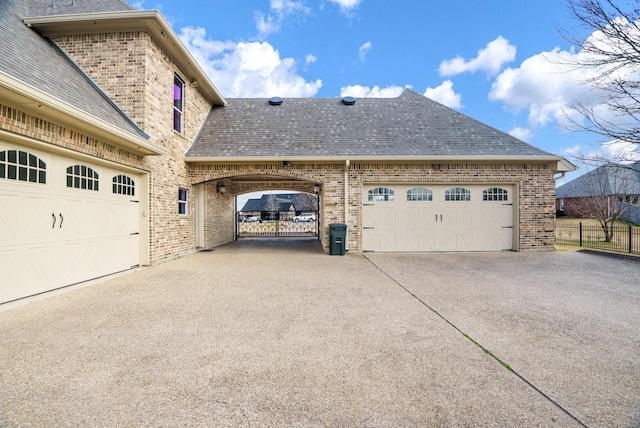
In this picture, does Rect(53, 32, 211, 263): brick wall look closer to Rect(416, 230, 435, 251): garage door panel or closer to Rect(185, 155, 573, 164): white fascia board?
Rect(185, 155, 573, 164): white fascia board

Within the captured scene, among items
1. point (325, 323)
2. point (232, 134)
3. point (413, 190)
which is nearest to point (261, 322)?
point (325, 323)

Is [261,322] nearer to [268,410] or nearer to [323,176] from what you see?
[268,410]

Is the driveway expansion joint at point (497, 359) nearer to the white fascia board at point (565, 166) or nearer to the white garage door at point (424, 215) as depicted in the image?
the white garage door at point (424, 215)

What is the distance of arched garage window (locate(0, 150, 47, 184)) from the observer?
4.43m

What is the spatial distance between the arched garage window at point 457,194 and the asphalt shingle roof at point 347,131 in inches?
48.4

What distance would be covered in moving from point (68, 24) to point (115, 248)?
567 cm

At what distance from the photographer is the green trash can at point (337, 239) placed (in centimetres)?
967

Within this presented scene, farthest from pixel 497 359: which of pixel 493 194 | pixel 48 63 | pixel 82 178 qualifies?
pixel 48 63

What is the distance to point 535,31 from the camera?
24.0ft

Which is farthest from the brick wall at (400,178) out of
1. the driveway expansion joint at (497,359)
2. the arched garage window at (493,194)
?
the driveway expansion joint at (497,359)

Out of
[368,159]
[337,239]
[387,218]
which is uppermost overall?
[368,159]

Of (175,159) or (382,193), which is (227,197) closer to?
(175,159)

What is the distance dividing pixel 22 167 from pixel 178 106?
557 cm

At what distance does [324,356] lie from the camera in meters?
2.99
